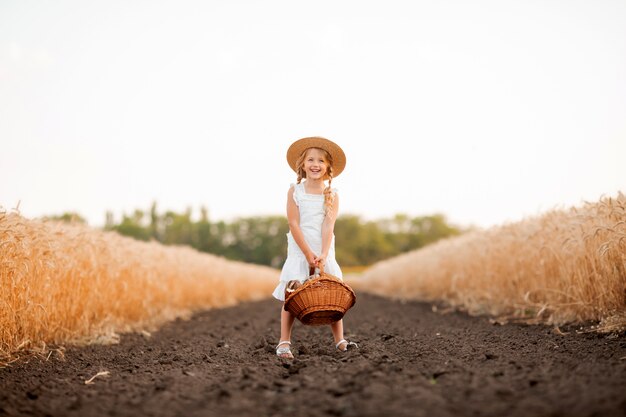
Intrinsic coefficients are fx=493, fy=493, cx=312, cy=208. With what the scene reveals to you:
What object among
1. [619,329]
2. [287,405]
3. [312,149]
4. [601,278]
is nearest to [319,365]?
[287,405]

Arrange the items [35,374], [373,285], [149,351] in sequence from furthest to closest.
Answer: [373,285]
[149,351]
[35,374]

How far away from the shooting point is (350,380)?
9.79 feet

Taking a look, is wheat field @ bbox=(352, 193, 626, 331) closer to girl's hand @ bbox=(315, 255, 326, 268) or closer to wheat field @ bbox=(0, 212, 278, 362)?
girl's hand @ bbox=(315, 255, 326, 268)

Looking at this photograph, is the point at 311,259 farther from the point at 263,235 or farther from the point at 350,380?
the point at 263,235

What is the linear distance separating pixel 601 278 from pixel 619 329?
1.01 metres

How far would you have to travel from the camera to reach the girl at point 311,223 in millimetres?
4605

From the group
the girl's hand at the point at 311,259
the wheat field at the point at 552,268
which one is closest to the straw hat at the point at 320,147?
the girl's hand at the point at 311,259

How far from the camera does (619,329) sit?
15.6 ft

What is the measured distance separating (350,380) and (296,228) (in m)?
1.89

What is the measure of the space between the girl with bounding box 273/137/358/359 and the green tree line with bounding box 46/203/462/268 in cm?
4390

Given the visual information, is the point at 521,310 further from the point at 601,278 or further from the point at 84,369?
the point at 84,369

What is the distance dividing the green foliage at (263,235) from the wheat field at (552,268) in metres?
38.9

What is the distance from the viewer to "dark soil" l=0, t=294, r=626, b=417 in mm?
2477

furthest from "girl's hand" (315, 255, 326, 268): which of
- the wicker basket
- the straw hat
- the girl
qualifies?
the straw hat
